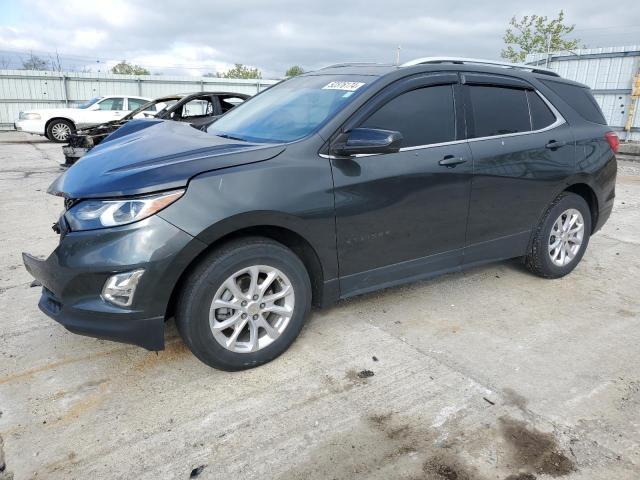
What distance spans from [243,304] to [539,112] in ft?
9.53

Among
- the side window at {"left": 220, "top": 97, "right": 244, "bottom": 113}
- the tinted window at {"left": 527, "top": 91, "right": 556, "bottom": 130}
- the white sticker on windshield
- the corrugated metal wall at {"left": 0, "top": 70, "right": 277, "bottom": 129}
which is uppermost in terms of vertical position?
the corrugated metal wall at {"left": 0, "top": 70, "right": 277, "bottom": 129}

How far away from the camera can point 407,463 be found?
7.32 ft

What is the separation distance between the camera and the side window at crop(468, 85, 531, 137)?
3.63 m

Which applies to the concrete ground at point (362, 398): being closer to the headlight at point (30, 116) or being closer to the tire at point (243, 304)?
the tire at point (243, 304)

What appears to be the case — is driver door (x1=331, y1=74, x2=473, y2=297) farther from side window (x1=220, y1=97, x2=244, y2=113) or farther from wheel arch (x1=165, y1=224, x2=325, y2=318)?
side window (x1=220, y1=97, x2=244, y2=113)

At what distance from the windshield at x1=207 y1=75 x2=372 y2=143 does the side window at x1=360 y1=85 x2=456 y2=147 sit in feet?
0.75

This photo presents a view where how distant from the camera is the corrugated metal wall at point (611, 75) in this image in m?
15.6

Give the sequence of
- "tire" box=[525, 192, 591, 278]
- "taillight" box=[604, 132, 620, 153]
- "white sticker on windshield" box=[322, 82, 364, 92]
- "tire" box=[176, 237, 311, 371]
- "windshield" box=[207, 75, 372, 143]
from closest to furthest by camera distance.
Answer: "tire" box=[176, 237, 311, 371], "windshield" box=[207, 75, 372, 143], "white sticker on windshield" box=[322, 82, 364, 92], "tire" box=[525, 192, 591, 278], "taillight" box=[604, 132, 620, 153]

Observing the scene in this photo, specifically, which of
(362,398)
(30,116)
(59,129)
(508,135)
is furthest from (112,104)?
(362,398)

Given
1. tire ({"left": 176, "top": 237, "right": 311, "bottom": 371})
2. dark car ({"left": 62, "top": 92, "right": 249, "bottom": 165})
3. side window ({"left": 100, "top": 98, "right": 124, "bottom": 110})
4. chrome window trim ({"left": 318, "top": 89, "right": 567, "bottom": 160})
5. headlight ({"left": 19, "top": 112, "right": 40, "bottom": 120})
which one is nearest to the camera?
tire ({"left": 176, "top": 237, "right": 311, "bottom": 371})

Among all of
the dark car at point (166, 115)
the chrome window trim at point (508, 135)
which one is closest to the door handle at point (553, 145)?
the chrome window trim at point (508, 135)

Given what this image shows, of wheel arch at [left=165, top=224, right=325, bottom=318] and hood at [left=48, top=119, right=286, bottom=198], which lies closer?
hood at [left=48, top=119, right=286, bottom=198]

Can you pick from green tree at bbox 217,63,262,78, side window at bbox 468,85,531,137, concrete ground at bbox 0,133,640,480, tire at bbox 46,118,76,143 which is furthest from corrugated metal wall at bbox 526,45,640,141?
green tree at bbox 217,63,262,78

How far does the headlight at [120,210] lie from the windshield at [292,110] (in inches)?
35.1
